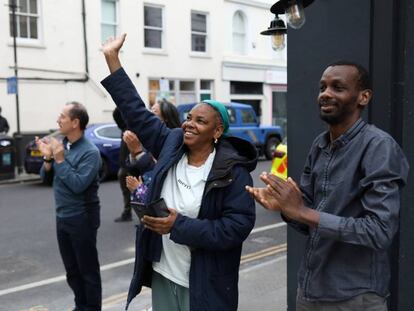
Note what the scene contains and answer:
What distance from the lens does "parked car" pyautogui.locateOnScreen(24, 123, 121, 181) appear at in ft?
40.1

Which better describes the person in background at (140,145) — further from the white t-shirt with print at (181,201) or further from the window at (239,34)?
the window at (239,34)

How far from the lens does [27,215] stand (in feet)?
28.1

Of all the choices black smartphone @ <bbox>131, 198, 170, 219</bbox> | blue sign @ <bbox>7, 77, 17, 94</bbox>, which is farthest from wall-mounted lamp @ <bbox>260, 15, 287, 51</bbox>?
blue sign @ <bbox>7, 77, 17, 94</bbox>

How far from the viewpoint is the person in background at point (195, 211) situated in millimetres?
2457

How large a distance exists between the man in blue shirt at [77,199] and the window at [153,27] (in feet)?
50.9

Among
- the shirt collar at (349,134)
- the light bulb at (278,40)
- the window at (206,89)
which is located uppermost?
the window at (206,89)

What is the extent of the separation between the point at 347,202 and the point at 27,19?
15772 mm

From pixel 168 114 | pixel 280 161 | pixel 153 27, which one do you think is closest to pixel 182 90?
pixel 153 27

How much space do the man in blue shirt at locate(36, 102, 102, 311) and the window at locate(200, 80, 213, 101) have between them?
1704 cm

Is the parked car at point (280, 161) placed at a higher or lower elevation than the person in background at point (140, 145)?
lower

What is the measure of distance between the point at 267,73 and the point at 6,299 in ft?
66.8

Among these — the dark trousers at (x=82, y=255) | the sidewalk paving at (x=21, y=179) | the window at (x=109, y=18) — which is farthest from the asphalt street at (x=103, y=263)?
the window at (x=109, y=18)

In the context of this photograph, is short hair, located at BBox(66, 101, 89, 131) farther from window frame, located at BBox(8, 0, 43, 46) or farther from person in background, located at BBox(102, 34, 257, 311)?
window frame, located at BBox(8, 0, 43, 46)

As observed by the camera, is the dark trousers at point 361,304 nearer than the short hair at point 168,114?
Yes
